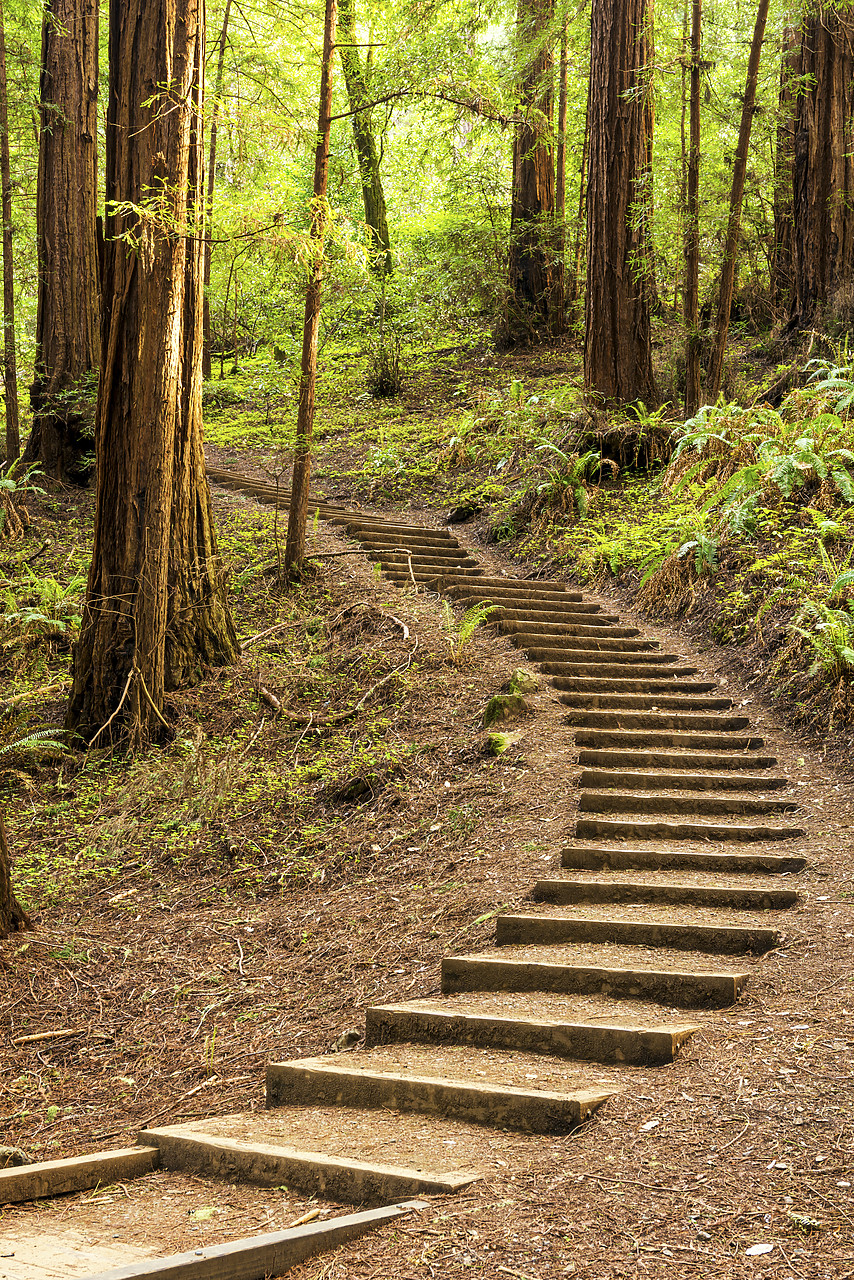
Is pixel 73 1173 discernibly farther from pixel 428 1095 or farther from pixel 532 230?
pixel 532 230

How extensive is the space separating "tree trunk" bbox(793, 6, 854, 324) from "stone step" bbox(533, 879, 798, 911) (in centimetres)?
1036

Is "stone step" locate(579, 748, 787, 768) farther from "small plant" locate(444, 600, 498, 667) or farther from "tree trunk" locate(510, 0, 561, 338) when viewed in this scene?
"tree trunk" locate(510, 0, 561, 338)

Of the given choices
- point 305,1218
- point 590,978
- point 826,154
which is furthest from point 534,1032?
point 826,154

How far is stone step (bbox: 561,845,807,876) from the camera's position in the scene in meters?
5.27

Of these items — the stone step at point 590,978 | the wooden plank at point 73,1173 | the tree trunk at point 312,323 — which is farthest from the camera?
the tree trunk at point 312,323

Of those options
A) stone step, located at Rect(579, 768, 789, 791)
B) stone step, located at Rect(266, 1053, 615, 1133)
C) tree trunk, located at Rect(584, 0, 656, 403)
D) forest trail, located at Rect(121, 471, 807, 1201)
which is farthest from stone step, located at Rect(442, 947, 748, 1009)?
tree trunk, located at Rect(584, 0, 656, 403)

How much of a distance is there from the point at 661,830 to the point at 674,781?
68 centimetres

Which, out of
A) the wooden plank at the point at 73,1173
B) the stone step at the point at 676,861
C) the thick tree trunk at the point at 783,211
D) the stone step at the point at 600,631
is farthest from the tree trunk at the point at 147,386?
the thick tree trunk at the point at 783,211

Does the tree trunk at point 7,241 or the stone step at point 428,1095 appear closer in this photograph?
the stone step at point 428,1095

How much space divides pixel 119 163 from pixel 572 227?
10885mm

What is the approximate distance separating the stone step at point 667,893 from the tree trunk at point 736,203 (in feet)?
26.0

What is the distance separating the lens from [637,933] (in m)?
4.73

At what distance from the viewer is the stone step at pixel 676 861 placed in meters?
5.27

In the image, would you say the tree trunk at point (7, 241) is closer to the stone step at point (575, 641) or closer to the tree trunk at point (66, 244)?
the tree trunk at point (66, 244)
